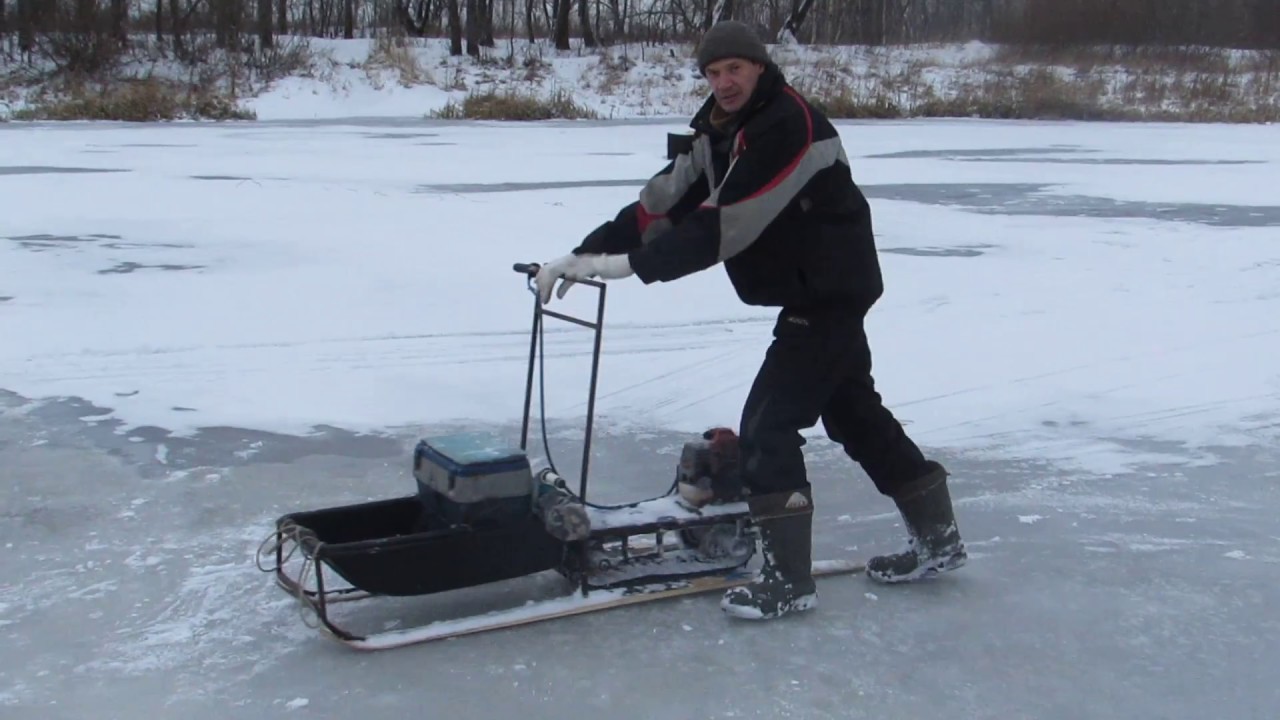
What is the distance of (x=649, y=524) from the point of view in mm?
3107

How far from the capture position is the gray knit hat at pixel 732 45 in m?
2.80

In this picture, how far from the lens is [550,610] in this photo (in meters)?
3.00

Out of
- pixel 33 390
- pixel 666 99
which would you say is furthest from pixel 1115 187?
pixel 666 99

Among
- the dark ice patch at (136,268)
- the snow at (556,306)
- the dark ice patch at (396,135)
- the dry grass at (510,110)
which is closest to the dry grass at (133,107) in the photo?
the dry grass at (510,110)

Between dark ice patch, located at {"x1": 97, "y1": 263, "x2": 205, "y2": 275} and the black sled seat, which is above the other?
dark ice patch, located at {"x1": 97, "y1": 263, "x2": 205, "y2": 275}

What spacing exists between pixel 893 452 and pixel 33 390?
333 cm

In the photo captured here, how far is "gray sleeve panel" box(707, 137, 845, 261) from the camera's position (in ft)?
9.07

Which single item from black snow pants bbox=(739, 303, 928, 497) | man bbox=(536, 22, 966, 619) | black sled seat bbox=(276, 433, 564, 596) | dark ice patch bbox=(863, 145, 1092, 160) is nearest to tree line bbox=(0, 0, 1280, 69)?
dark ice patch bbox=(863, 145, 1092, 160)

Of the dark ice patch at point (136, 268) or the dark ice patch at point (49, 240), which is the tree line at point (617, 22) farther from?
the dark ice patch at point (136, 268)

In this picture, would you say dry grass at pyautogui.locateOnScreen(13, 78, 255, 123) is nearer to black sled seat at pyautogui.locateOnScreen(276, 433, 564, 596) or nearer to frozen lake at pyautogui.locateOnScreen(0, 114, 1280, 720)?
frozen lake at pyautogui.locateOnScreen(0, 114, 1280, 720)

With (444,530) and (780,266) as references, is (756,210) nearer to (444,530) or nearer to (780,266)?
(780,266)

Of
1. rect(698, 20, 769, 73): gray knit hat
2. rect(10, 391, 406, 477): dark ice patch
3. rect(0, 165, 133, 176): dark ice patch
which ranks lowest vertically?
rect(10, 391, 406, 477): dark ice patch

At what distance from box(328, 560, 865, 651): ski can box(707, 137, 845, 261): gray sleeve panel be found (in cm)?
85

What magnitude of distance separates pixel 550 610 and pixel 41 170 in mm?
10103
